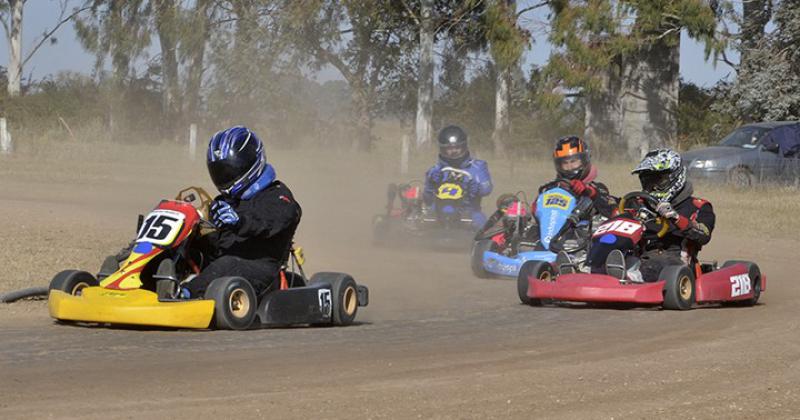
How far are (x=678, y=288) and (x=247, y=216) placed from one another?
3.67m

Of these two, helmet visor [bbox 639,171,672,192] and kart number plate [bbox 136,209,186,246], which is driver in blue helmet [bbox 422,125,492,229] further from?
kart number plate [bbox 136,209,186,246]

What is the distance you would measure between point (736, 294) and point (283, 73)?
30762mm

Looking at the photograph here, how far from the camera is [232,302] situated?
889cm

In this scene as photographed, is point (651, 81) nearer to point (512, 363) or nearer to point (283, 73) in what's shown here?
point (283, 73)

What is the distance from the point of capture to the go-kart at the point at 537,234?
13539 millimetres

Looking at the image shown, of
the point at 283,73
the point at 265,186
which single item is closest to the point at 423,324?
the point at 265,186

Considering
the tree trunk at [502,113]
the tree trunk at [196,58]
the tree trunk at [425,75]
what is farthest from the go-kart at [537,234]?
the tree trunk at [196,58]

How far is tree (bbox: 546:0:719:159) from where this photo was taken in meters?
29.6

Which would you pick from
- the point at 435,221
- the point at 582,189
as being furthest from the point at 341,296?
the point at 435,221

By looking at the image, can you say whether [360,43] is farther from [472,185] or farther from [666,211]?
[666,211]

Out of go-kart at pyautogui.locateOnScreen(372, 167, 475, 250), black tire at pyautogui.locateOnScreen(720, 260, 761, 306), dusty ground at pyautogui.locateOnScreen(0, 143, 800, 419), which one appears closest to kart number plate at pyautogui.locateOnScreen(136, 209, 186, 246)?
dusty ground at pyautogui.locateOnScreen(0, 143, 800, 419)

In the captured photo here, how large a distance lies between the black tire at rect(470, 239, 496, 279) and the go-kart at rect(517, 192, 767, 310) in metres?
2.49

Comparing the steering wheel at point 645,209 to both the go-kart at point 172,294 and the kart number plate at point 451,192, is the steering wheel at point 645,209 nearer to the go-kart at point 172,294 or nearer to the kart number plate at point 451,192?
the go-kart at point 172,294

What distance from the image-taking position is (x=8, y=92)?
143 ft
